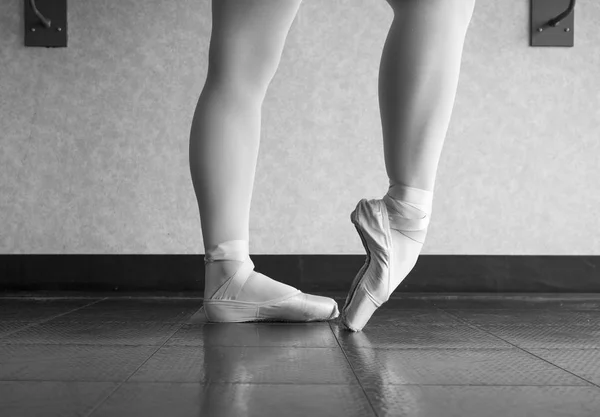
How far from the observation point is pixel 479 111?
2.19m

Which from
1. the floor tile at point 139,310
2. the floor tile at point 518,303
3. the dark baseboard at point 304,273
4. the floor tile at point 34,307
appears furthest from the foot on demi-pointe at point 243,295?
the dark baseboard at point 304,273

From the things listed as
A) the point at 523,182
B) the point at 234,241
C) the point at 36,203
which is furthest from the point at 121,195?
the point at 523,182

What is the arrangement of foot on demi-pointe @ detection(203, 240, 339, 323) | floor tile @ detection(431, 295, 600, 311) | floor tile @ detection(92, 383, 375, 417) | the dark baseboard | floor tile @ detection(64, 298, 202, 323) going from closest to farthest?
floor tile @ detection(92, 383, 375, 417)
foot on demi-pointe @ detection(203, 240, 339, 323)
floor tile @ detection(64, 298, 202, 323)
floor tile @ detection(431, 295, 600, 311)
the dark baseboard

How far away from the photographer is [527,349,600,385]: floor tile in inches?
32.2

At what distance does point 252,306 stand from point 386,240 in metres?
0.29

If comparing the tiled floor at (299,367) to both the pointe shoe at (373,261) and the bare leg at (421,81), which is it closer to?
the pointe shoe at (373,261)

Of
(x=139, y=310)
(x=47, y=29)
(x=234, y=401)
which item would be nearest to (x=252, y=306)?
(x=139, y=310)

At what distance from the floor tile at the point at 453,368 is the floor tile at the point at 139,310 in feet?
1.80

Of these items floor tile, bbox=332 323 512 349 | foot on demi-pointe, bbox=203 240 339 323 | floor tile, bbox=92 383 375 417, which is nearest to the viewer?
floor tile, bbox=92 383 375 417

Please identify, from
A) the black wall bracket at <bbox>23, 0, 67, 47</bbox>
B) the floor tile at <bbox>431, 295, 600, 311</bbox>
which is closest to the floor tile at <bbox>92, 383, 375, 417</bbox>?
the floor tile at <bbox>431, 295, 600, 311</bbox>

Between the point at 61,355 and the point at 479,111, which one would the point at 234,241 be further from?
the point at 479,111

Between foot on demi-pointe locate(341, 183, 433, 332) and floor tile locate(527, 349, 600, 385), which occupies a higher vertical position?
foot on demi-pointe locate(341, 183, 433, 332)

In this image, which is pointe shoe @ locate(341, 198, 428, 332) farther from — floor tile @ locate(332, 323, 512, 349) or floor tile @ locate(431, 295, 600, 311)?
floor tile @ locate(431, 295, 600, 311)

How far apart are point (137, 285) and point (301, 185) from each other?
59cm
